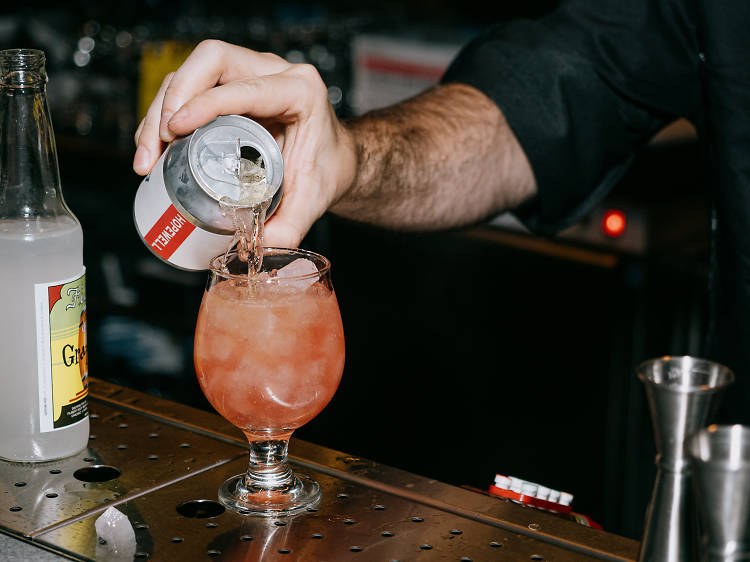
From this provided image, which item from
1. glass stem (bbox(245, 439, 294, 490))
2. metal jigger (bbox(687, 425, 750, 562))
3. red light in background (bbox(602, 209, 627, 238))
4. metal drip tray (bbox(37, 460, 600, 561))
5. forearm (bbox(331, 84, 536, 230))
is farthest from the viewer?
red light in background (bbox(602, 209, 627, 238))

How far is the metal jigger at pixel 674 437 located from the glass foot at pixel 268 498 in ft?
1.29

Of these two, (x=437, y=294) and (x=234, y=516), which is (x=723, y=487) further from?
(x=437, y=294)

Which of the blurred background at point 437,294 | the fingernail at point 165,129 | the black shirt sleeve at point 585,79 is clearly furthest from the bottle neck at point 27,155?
the blurred background at point 437,294

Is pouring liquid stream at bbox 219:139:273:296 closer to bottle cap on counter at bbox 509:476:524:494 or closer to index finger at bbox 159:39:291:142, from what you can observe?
index finger at bbox 159:39:291:142

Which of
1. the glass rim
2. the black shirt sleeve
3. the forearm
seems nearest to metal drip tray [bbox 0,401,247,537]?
the glass rim

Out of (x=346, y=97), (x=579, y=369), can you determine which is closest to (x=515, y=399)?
(x=579, y=369)

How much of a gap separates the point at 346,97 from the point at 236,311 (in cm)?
209

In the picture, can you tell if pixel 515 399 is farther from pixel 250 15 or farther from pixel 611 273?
pixel 250 15

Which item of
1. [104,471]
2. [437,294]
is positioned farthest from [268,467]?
[437,294]

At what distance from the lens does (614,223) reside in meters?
2.46

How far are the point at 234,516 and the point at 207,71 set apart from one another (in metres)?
0.47

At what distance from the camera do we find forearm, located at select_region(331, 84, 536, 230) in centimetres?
158

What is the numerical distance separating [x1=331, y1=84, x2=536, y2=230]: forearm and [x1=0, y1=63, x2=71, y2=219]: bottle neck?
1.74ft

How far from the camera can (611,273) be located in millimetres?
2480
